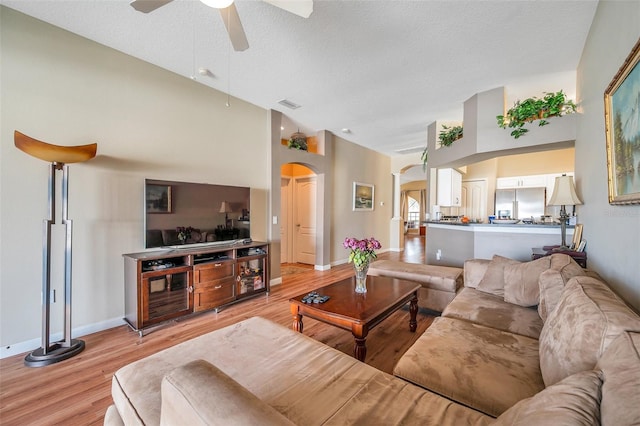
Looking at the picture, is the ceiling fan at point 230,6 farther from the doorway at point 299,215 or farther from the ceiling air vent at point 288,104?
the doorway at point 299,215

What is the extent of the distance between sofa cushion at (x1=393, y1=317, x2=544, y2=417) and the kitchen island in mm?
2453

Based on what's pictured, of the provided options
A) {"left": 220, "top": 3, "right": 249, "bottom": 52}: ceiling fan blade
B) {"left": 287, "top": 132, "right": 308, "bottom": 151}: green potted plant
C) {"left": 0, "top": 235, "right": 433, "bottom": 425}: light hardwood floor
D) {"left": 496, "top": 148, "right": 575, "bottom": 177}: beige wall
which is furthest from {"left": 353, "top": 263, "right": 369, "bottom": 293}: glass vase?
{"left": 496, "top": 148, "right": 575, "bottom": 177}: beige wall

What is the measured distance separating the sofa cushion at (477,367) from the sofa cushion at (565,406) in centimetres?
44

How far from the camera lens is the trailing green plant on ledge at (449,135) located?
4185mm

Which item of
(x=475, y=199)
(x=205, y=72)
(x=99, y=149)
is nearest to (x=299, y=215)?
(x=205, y=72)

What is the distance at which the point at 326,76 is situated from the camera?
3.18 m

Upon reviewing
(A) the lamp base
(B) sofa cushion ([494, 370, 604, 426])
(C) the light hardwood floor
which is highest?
(B) sofa cushion ([494, 370, 604, 426])

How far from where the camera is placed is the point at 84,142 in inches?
99.9

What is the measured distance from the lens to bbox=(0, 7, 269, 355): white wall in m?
2.18

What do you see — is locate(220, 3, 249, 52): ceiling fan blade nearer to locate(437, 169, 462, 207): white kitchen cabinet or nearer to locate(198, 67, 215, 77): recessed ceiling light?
locate(198, 67, 215, 77): recessed ceiling light

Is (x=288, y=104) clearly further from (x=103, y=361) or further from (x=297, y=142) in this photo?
(x=103, y=361)

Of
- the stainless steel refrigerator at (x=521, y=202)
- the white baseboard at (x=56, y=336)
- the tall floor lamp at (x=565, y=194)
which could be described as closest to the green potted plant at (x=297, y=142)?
the white baseboard at (x=56, y=336)

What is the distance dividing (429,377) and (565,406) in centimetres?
71

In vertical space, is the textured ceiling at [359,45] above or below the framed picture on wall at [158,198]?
above
